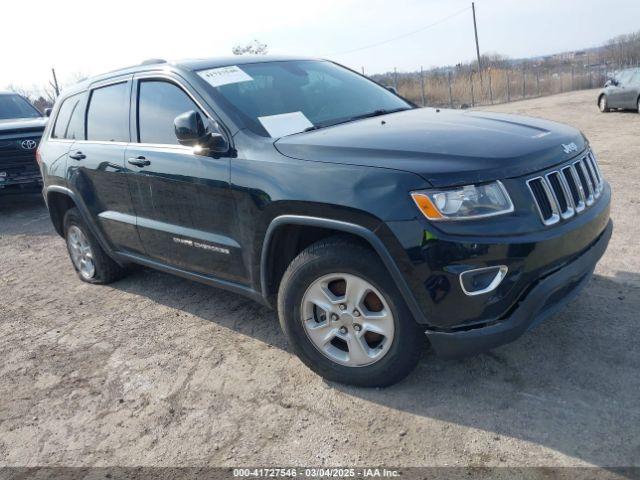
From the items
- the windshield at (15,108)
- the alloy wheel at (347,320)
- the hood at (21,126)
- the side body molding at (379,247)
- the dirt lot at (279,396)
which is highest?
the windshield at (15,108)

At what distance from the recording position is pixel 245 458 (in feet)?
8.93

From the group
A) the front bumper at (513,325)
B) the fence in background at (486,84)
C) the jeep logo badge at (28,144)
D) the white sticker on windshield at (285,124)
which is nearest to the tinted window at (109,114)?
the white sticker on windshield at (285,124)

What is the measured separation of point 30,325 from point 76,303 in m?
0.43

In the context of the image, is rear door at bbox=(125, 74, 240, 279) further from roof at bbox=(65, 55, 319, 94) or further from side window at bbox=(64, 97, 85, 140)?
side window at bbox=(64, 97, 85, 140)

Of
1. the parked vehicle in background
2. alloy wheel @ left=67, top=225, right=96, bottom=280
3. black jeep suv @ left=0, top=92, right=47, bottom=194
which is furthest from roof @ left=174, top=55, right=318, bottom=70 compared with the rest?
the parked vehicle in background

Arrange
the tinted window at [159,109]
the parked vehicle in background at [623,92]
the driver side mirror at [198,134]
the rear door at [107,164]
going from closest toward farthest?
the driver side mirror at [198,134], the tinted window at [159,109], the rear door at [107,164], the parked vehicle in background at [623,92]

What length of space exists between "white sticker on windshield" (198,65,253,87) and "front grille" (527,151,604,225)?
2018mm

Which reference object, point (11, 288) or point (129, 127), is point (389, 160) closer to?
point (129, 127)

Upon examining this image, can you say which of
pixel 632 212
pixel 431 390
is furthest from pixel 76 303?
pixel 632 212

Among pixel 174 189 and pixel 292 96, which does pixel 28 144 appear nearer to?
pixel 174 189

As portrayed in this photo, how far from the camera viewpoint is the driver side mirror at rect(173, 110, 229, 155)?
10.8 feet

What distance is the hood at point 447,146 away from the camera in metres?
2.66

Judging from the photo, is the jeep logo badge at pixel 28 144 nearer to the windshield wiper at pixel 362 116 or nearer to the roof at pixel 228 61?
the roof at pixel 228 61

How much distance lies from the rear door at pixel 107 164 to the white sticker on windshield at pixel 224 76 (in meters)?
0.85
